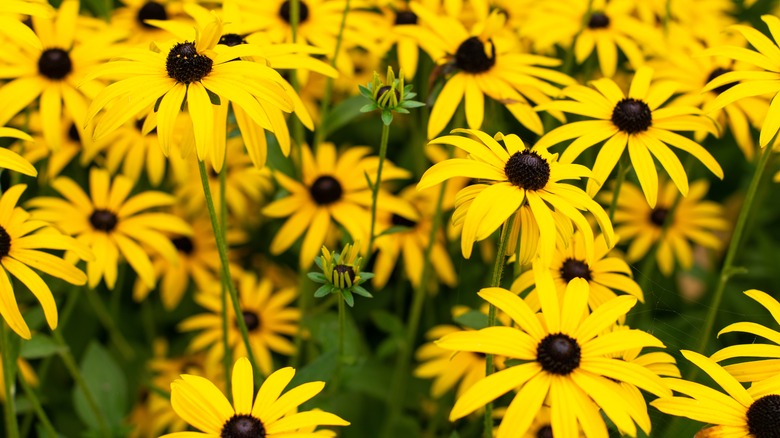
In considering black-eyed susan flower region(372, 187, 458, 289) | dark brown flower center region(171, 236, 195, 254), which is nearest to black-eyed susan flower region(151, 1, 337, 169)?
black-eyed susan flower region(372, 187, 458, 289)

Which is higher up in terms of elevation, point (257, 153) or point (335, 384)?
point (257, 153)

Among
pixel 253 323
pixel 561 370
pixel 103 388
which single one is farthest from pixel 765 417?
pixel 103 388

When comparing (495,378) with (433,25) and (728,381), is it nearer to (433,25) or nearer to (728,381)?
(728,381)

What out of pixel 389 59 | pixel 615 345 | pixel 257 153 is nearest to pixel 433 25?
pixel 389 59

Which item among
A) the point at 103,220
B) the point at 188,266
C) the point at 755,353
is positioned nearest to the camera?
the point at 755,353

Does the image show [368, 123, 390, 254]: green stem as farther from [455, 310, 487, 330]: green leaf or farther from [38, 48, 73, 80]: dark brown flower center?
[38, 48, 73, 80]: dark brown flower center

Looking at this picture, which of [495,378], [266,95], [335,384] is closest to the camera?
[495,378]

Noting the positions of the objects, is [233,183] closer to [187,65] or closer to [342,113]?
[342,113]
